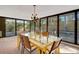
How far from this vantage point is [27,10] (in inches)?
96.0

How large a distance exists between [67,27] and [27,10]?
3.39ft

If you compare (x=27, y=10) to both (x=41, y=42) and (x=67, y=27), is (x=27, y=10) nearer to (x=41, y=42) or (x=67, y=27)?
(x=41, y=42)

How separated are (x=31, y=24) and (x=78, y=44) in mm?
1204

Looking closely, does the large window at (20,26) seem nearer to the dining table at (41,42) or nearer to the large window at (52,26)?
the dining table at (41,42)

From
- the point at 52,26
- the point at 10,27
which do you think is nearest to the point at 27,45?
the point at 10,27

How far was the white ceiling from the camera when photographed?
2369 mm

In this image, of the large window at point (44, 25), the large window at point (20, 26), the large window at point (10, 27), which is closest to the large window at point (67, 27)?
the large window at point (44, 25)

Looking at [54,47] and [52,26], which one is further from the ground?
[52,26]

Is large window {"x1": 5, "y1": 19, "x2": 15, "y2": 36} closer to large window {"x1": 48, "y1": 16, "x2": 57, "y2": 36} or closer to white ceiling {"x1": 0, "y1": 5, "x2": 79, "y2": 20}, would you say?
white ceiling {"x1": 0, "y1": 5, "x2": 79, "y2": 20}

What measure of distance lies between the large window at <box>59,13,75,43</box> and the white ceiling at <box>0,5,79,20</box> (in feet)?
0.56

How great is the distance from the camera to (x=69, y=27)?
8.04 feet
